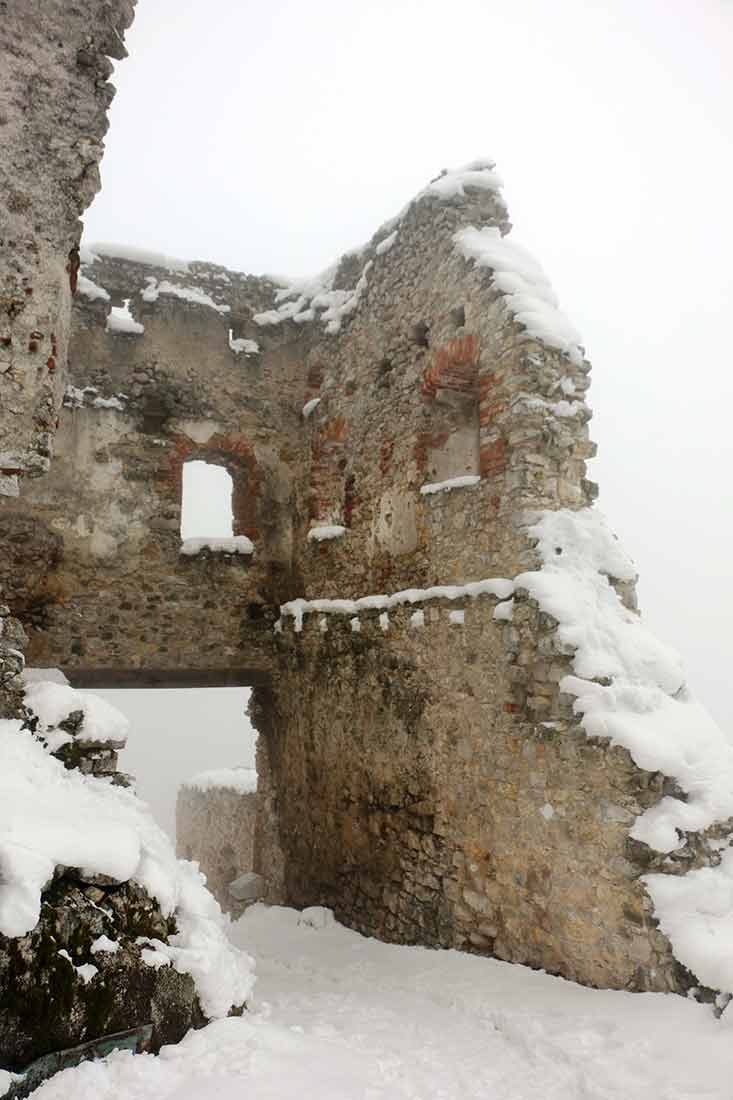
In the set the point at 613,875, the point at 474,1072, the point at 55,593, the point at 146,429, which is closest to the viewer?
the point at 474,1072

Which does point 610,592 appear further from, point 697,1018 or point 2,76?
point 2,76

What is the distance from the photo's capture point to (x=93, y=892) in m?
2.99

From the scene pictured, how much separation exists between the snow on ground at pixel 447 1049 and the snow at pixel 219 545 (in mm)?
4302

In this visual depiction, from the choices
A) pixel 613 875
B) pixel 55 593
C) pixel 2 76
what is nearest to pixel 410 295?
pixel 2 76

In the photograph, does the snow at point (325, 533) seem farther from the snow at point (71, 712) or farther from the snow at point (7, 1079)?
the snow at point (7, 1079)

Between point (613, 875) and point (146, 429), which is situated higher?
point (146, 429)

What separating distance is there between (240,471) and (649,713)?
530cm

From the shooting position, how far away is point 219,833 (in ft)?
38.8

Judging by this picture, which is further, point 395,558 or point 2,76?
point 395,558

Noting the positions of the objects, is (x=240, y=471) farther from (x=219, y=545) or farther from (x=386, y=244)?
(x=386, y=244)

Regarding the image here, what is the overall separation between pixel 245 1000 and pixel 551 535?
3083 millimetres

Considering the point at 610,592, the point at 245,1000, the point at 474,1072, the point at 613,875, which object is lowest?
the point at 474,1072

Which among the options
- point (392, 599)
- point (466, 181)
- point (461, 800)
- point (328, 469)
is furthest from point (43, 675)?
point (466, 181)

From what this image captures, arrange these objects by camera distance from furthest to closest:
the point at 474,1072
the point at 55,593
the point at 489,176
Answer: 1. the point at 55,593
2. the point at 489,176
3. the point at 474,1072
